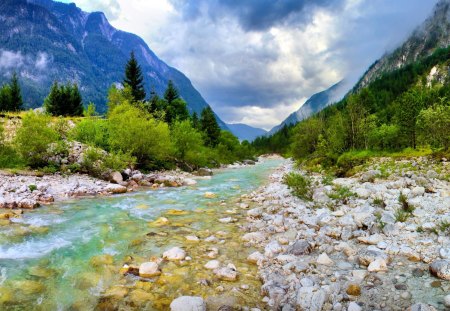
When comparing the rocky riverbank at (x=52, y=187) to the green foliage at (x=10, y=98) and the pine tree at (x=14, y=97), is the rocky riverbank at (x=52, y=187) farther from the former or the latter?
the pine tree at (x=14, y=97)

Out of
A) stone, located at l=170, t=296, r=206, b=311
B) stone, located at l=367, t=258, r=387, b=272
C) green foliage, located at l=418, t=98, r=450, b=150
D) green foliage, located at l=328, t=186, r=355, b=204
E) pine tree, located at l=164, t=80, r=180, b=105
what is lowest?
stone, located at l=170, t=296, r=206, b=311

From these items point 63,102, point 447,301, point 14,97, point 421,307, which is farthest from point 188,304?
point 14,97

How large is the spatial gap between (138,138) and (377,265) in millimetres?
29201

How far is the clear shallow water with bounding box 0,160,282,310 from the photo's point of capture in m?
6.42

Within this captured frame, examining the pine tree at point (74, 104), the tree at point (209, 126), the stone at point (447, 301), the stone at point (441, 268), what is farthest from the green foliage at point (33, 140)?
the tree at point (209, 126)

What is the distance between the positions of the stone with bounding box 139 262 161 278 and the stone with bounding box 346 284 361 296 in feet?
14.5

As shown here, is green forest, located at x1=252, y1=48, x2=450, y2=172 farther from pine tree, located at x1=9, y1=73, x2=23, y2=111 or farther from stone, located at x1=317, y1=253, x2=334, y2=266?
pine tree, located at x1=9, y1=73, x2=23, y2=111

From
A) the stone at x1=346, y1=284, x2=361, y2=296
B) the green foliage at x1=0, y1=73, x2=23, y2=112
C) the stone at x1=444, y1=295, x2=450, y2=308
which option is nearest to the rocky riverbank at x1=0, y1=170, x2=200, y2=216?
the stone at x1=346, y1=284, x2=361, y2=296

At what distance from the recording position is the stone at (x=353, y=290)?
231 inches

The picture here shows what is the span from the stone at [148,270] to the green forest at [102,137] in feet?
62.0

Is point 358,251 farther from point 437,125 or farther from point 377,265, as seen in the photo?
point 437,125

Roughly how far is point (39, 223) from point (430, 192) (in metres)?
16.2

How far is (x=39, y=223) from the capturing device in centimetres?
1187

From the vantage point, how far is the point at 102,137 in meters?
33.5
